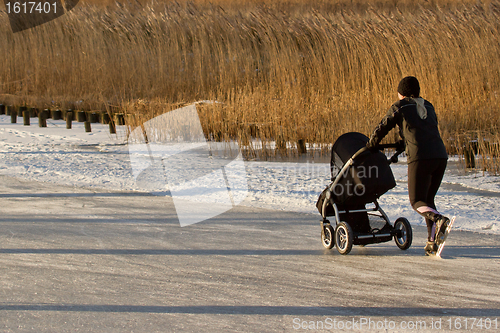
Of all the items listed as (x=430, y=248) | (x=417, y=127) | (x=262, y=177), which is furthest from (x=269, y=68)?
(x=430, y=248)

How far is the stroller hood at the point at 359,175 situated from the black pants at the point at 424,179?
15 cm

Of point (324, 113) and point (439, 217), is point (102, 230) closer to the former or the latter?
point (439, 217)

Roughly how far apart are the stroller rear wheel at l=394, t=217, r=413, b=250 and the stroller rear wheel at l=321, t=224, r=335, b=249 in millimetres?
472

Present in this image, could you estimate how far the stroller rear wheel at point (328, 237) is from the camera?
3842mm

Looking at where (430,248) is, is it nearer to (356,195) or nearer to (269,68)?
(356,195)

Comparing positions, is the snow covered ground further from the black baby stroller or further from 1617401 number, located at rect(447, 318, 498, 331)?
1617401 number, located at rect(447, 318, 498, 331)

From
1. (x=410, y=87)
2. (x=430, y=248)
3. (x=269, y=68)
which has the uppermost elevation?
(x=269, y=68)

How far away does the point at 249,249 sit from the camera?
12.7 feet

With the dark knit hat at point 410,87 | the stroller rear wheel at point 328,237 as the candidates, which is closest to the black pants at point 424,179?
the dark knit hat at point 410,87

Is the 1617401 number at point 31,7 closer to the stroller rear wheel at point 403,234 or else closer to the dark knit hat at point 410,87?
the dark knit hat at point 410,87

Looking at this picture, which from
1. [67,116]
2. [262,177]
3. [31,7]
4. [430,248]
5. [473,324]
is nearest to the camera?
[473,324]

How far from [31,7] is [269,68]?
8.42 m

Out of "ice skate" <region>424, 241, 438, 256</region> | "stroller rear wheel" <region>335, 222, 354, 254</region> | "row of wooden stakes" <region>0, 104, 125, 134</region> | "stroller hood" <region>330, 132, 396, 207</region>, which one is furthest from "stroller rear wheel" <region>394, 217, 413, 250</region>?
"row of wooden stakes" <region>0, 104, 125, 134</region>

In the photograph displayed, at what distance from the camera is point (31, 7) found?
620 inches
